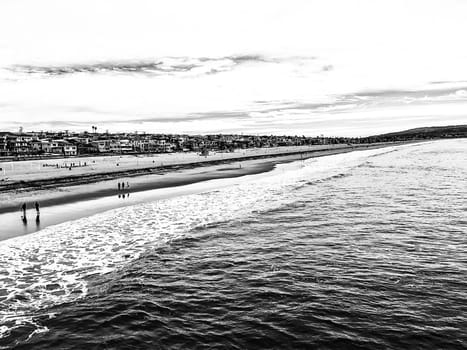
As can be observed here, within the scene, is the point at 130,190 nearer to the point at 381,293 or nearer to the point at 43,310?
the point at 43,310

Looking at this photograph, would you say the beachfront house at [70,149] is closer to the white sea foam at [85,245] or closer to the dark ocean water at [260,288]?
the white sea foam at [85,245]

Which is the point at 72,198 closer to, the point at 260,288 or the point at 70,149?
the point at 260,288

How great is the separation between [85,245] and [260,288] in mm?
12621

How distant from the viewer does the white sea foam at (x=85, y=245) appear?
15427 mm

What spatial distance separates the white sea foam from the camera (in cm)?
1543

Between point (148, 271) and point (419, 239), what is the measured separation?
55.1ft

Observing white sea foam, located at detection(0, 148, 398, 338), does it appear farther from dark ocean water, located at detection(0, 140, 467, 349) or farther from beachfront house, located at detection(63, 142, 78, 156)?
beachfront house, located at detection(63, 142, 78, 156)

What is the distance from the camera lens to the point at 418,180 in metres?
53.4

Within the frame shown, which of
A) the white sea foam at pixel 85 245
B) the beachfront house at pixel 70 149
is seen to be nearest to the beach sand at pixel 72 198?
the white sea foam at pixel 85 245

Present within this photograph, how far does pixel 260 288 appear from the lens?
1571cm

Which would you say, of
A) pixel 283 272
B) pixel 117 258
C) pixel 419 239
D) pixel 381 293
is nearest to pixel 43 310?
pixel 117 258

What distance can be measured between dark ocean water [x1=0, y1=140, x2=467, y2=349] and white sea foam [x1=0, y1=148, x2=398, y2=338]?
0.13 metres

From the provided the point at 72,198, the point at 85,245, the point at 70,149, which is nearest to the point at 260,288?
the point at 85,245

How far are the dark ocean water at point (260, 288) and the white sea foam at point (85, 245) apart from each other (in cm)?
13
